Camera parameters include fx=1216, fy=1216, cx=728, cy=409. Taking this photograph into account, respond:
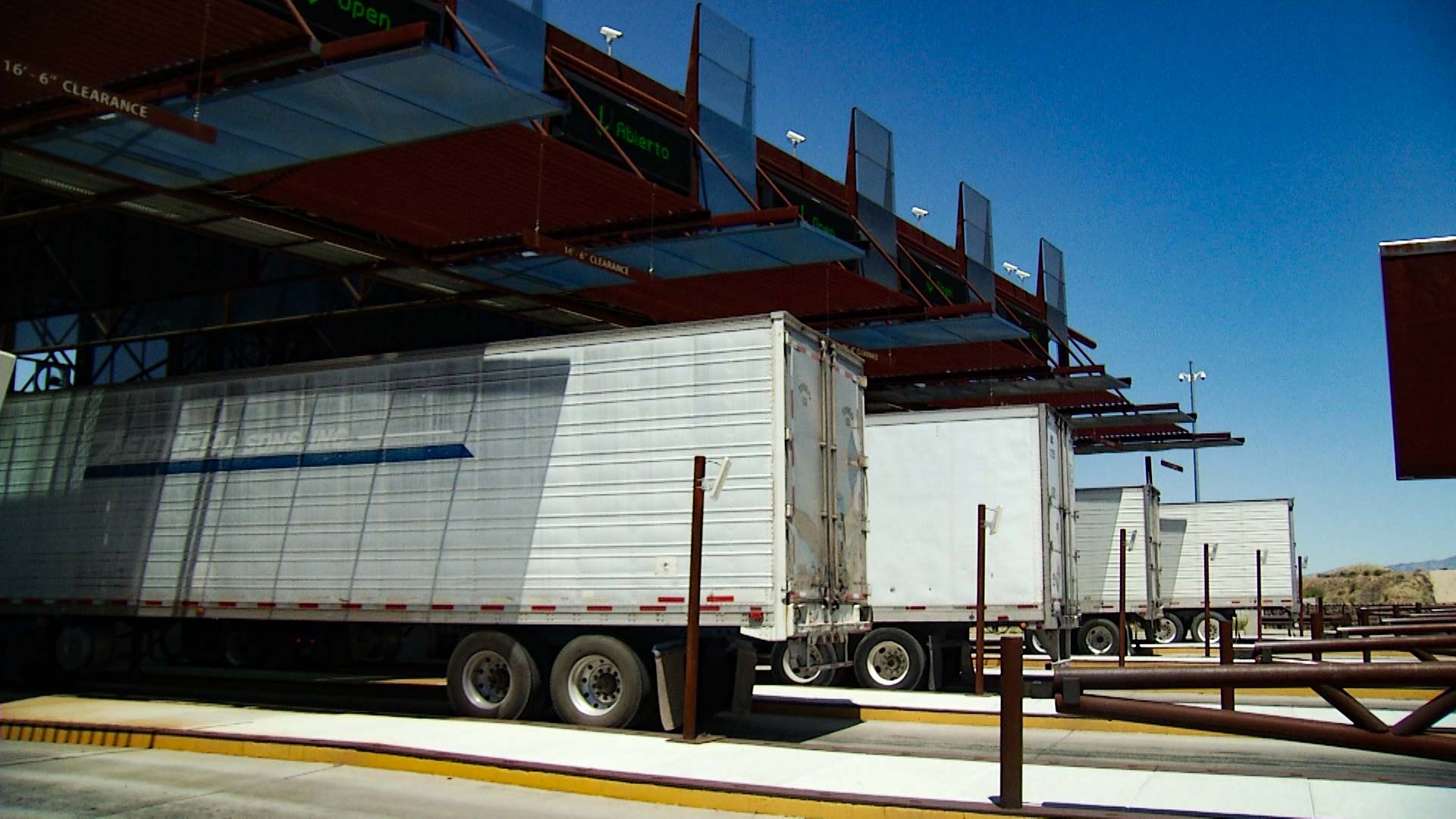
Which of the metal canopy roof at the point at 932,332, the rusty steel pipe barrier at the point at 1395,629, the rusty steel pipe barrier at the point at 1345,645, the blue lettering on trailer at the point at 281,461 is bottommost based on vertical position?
the rusty steel pipe barrier at the point at 1345,645

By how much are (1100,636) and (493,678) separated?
727 inches

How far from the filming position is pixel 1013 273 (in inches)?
1298

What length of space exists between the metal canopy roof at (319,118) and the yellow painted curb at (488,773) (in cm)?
651

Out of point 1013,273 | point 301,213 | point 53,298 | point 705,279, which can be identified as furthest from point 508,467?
point 1013,273

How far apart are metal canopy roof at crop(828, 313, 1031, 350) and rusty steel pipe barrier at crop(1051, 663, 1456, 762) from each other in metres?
20.4

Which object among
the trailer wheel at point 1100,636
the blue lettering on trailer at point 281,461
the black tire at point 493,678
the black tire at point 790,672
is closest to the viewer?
the black tire at point 790,672

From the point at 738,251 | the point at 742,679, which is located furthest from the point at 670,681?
the point at 738,251

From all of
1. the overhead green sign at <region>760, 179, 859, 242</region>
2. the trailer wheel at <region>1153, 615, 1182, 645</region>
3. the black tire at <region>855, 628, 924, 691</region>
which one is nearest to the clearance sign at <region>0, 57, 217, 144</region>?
the black tire at <region>855, 628, 924, 691</region>

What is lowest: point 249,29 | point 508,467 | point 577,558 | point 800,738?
point 800,738

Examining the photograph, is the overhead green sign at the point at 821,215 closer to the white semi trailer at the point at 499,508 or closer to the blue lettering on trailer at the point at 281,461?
the white semi trailer at the point at 499,508

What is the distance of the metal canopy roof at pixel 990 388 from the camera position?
32.4 metres

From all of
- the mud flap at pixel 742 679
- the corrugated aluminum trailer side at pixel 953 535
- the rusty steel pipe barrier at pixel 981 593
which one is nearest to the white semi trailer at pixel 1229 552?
the corrugated aluminum trailer side at pixel 953 535

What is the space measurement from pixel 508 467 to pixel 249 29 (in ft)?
18.6

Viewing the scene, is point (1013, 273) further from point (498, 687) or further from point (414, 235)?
point (498, 687)
